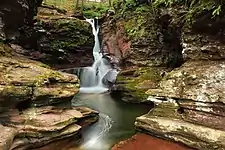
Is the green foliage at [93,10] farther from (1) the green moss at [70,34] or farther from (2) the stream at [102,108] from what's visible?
(1) the green moss at [70,34]

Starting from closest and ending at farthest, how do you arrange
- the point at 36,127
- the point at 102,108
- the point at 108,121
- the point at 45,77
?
1. the point at 36,127
2. the point at 45,77
3. the point at 108,121
4. the point at 102,108

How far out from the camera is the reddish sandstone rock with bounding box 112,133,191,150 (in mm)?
6859

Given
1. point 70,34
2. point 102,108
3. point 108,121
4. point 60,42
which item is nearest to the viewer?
point 108,121

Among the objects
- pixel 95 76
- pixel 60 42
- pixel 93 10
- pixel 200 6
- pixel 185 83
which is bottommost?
pixel 185 83

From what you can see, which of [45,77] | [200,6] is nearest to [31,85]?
[45,77]

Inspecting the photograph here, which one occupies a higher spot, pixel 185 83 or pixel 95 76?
pixel 95 76

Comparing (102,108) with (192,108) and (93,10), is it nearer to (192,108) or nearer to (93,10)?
(192,108)

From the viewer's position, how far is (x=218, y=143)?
6.11 m

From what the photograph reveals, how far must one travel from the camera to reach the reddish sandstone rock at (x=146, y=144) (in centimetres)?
686

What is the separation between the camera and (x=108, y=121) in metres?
9.49

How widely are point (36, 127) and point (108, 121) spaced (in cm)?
323

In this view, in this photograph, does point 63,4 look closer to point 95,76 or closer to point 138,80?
point 95,76

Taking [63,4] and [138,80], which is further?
[63,4]

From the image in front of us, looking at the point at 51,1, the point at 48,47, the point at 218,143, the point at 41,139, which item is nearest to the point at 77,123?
the point at 41,139
